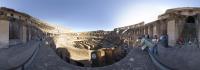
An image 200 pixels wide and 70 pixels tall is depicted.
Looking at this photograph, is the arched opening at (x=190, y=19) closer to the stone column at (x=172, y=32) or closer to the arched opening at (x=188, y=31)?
the arched opening at (x=188, y=31)

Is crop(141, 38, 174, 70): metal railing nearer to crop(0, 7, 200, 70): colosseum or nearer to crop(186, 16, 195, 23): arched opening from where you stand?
crop(0, 7, 200, 70): colosseum

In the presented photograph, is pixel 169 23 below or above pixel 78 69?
above

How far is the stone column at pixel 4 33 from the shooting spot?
49.2ft

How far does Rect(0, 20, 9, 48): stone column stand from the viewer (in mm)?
15009

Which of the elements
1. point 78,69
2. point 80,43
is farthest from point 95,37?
point 78,69

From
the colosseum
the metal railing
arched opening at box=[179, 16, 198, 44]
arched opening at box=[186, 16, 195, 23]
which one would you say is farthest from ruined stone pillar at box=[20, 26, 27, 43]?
arched opening at box=[186, 16, 195, 23]

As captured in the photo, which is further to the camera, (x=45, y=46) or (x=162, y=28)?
(x=162, y=28)

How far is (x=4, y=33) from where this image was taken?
15672 millimetres

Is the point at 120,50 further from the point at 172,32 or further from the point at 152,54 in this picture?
the point at 152,54

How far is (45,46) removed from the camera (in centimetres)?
1458

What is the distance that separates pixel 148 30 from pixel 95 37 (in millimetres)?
13056

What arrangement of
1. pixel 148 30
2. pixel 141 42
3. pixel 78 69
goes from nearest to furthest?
pixel 78 69
pixel 141 42
pixel 148 30

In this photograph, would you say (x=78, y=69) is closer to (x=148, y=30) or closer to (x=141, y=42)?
(x=141, y=42)

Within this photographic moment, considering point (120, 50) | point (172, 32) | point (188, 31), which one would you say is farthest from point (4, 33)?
point (188, 31)
